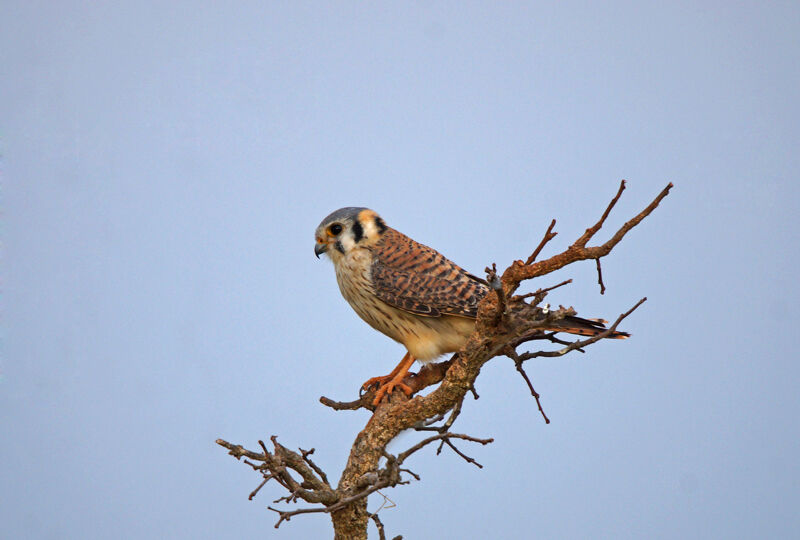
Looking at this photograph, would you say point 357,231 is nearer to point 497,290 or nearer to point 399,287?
point 399,287

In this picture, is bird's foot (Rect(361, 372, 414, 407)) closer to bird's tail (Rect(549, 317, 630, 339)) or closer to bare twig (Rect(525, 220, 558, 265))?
bird's tail (Rect(549, 317, 630, 339))

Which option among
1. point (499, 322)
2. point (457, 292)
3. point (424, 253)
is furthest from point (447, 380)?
point (424, 253)

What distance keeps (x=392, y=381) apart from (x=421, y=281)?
0.40 meters

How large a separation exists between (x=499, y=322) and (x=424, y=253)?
914mm

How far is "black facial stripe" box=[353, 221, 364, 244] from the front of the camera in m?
3.06

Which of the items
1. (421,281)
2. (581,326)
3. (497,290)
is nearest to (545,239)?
(497,290)

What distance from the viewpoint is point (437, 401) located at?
2492 millimetres

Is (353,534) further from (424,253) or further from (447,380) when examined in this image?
(424,253)

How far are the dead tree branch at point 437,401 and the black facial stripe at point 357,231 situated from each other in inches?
23.0

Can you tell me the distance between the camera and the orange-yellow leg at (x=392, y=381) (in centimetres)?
281

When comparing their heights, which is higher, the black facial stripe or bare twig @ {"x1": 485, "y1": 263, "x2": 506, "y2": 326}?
the black facial stripe

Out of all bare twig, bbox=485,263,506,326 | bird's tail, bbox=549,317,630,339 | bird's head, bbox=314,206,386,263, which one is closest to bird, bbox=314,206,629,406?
bird's head, bbox=314,206,386,263

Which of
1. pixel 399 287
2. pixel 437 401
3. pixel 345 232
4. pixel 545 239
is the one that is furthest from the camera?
pixel 345 232

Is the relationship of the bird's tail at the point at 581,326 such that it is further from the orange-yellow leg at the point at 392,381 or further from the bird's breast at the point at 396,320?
the orange-yellow leg at the point at 392,381
